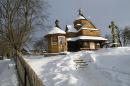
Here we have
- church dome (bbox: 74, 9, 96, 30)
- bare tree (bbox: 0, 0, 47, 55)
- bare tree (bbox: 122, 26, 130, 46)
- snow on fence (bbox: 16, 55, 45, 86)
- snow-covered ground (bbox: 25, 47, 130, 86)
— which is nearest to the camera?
snow on fence (bbox: 16, 55, 45, 86)

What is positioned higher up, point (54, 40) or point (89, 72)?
point (54, 40)

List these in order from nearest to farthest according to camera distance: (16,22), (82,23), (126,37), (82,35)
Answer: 1. (16,22)
2. (82,35)
3. (82,23)
4. (126,37)

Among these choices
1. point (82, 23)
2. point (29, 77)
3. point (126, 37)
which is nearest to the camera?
point (29, 77)

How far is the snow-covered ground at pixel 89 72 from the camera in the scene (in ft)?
52.5

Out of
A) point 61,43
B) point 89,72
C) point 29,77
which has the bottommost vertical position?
point 89,72

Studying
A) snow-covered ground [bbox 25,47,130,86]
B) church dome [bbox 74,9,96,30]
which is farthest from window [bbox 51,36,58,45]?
snow-covered ground [bbox 25,47,130,86]

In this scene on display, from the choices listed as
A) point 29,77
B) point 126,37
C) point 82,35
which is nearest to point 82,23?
point 82,35

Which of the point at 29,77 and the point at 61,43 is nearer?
the point at 29,77

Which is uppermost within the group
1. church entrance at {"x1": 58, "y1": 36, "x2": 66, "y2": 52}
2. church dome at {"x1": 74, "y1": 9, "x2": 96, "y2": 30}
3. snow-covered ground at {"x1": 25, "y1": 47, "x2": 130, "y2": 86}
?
church dome at {"x1": 74, "y1": 9, "x2": 96, "y2": 30}

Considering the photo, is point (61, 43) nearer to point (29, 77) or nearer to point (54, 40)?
point (54, 40)

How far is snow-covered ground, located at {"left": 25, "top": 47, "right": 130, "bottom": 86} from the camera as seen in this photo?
52.5 ft

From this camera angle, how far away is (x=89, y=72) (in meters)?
19.6

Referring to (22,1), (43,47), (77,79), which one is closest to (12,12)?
(22,1)

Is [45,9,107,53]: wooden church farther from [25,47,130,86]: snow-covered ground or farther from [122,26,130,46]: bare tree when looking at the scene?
[122,26,130,46]: bare tree
